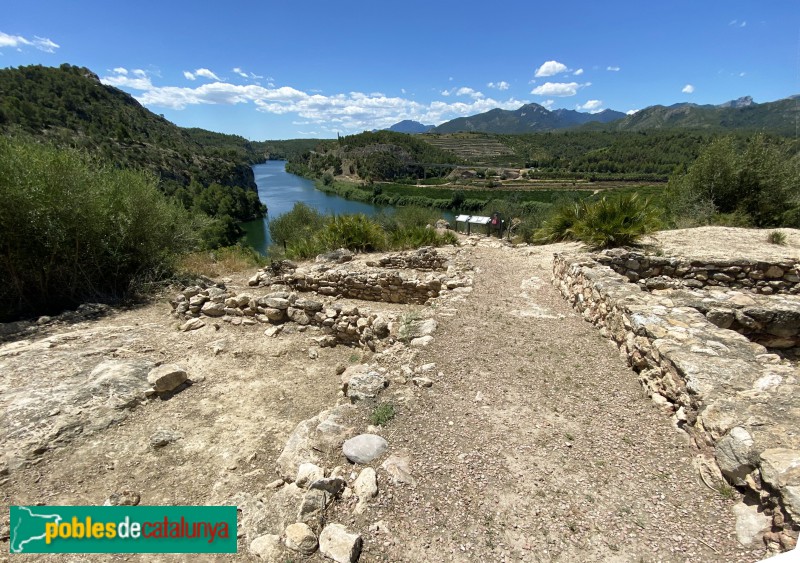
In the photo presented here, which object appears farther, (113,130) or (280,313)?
(113,130)

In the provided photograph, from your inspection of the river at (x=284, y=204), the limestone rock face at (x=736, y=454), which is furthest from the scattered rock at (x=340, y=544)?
the river at (x=284, y=204)

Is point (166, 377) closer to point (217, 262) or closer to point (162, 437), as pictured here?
point (162, 437)

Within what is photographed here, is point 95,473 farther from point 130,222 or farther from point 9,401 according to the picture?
point 130,222

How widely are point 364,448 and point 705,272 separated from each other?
7.41 meters

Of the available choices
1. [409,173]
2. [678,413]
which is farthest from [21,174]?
[409,173]

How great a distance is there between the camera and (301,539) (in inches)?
90.0

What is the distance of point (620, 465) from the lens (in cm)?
273

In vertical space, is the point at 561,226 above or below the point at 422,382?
above

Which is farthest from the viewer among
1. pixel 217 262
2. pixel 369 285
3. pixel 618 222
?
pixel 217 262

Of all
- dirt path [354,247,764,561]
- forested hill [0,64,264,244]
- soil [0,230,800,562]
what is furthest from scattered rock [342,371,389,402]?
forested hill [0,64,264,244]

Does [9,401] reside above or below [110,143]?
below

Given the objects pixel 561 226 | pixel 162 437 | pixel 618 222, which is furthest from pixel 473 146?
pixel 162 437

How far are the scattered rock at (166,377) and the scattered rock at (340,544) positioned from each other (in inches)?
128

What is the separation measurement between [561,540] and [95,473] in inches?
159
